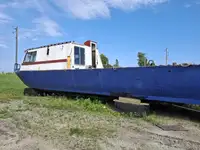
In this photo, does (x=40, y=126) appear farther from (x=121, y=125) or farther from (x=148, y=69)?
(x=148, y=69)

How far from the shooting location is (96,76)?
754 cm

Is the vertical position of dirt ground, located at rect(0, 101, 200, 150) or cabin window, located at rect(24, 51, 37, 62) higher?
cabin window, located at rect(24, 51, 37, 62)

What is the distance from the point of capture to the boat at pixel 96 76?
19.0 ft

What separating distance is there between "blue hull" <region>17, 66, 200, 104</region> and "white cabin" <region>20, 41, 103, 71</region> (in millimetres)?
607

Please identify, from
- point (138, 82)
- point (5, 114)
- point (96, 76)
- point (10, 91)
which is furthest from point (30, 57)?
point (138, 82)

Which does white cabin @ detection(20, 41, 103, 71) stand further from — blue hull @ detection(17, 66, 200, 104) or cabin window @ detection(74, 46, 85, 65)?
blue hull @ detection(17, 66, 200, 104)

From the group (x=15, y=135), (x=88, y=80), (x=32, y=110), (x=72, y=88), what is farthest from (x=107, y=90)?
(x=15, y=135)

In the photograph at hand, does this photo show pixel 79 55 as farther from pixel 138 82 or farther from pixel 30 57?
pixel 138 82

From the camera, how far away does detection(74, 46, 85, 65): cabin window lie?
30.4 feet

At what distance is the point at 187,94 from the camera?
5.75 meters

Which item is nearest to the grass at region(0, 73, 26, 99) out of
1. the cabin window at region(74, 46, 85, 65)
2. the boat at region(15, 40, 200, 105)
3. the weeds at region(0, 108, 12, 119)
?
the boat at region(15, 40, 200, 105)

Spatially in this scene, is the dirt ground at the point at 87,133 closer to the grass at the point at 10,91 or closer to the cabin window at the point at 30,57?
the grass at the point at 10,91

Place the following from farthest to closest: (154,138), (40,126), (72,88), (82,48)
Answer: (82,48) < (72,88) < (40,126) < (154,138)

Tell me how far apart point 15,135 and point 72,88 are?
4.56 metres
